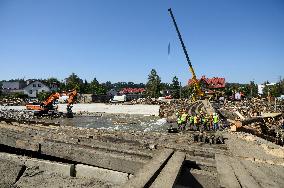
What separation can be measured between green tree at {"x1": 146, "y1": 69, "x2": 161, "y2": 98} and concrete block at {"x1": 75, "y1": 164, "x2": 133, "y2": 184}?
96.1 metres

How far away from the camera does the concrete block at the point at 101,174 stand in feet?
18.1

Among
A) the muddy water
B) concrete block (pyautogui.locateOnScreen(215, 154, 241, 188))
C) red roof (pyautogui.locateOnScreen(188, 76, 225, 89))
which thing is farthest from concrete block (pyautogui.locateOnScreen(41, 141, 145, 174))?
red roof (pyautogui.locateOnScreen(188, 76, 225, 89))

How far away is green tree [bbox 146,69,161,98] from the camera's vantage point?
342ft

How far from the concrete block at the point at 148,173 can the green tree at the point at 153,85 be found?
97.0 m

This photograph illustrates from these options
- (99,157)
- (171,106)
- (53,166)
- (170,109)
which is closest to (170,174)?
(99,157)

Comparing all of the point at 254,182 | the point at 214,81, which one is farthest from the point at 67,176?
the point at 214,81

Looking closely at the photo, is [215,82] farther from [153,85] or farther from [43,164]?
[43,164]

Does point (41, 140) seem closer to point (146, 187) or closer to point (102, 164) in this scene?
point (102, 164)

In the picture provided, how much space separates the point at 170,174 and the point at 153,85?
4089 inches

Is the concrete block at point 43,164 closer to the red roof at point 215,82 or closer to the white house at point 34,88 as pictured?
the red roof at point 215,82

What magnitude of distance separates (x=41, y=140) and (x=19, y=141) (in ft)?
1.92

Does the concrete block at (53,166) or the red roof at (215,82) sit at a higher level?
the red roof at (215,82)

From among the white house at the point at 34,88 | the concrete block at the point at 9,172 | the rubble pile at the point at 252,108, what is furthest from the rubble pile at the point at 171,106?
the white house at the point at 34,88

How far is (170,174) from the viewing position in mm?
4059
